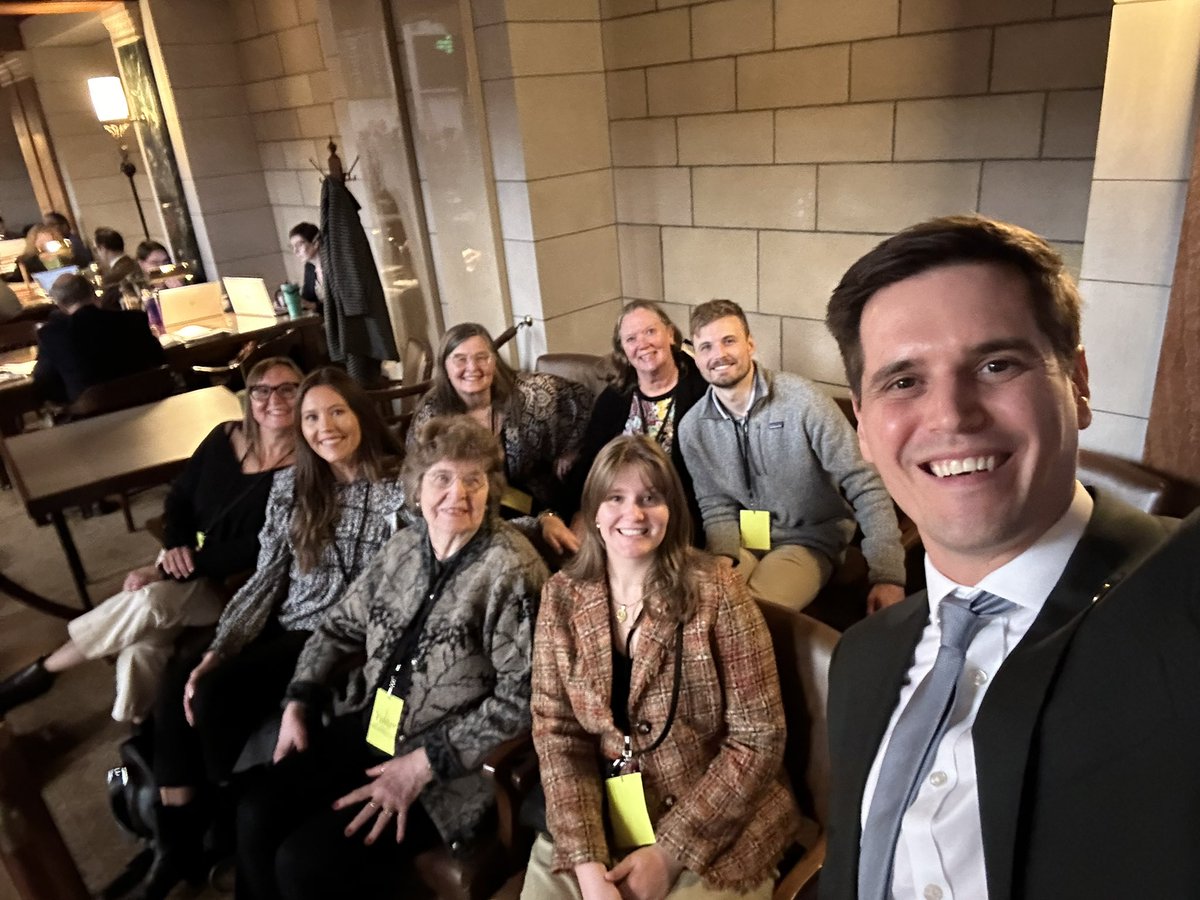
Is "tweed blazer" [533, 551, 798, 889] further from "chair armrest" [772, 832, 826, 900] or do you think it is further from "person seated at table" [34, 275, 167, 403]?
"person seated at table" [34, 275, 167, 403]

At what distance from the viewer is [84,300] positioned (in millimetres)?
3730

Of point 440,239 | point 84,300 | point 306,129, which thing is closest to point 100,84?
point 306,129

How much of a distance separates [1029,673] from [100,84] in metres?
7.15

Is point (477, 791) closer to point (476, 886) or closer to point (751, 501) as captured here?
point (476, 886)

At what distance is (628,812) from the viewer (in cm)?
147

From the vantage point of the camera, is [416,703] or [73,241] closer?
[416,703]

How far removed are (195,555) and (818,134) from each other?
8.79ft

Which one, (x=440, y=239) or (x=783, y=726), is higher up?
(x=440, y=239)

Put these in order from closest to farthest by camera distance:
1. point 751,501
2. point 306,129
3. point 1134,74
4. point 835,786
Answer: point 835,786 → point 1134,74 → point 751,501 → point 306,129

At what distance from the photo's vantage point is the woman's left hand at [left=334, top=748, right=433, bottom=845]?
1.62 m

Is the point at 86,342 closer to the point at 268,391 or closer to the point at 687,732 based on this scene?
the point at 268,391

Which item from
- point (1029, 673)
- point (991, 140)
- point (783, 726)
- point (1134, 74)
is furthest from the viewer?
point (991, 140)

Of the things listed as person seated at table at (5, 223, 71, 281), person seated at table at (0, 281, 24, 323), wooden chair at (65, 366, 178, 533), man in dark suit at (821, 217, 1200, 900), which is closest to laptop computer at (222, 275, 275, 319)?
wooden chair at (65, 366, 178, 533)

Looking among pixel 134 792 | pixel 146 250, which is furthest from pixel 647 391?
pixel 146 250
